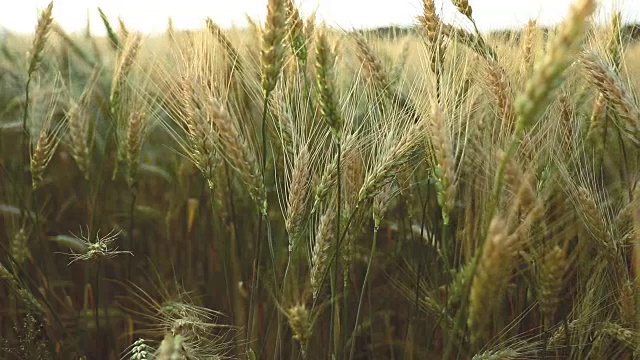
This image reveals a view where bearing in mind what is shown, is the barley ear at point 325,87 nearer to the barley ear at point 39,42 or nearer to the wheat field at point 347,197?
the wheat field at point 347,197

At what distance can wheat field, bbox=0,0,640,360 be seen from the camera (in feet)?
3.67

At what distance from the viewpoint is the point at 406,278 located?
1.67m

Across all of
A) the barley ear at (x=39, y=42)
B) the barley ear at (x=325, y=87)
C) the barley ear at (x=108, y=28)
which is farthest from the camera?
the barley ear at (x=108, y=28)

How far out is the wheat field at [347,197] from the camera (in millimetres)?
1117

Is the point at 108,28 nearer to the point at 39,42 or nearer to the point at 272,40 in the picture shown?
the point at 39,42

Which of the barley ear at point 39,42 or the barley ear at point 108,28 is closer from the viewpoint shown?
the barley ear at point 39,42

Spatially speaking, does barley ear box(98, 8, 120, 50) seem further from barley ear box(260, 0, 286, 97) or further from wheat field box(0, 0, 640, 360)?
barley ear box(260, 0, 286, 97)

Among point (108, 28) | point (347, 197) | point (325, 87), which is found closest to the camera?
point (325, 87)

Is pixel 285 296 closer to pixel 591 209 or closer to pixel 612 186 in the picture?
pixel 591 209

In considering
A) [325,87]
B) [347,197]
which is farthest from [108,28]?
[325,87]

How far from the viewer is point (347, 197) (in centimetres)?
137

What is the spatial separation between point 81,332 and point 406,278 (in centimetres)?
72

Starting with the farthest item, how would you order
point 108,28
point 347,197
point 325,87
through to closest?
point 108,28
point 347,197
point 325,87

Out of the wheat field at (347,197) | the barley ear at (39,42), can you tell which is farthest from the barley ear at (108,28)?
the barley ear at (39,42)
